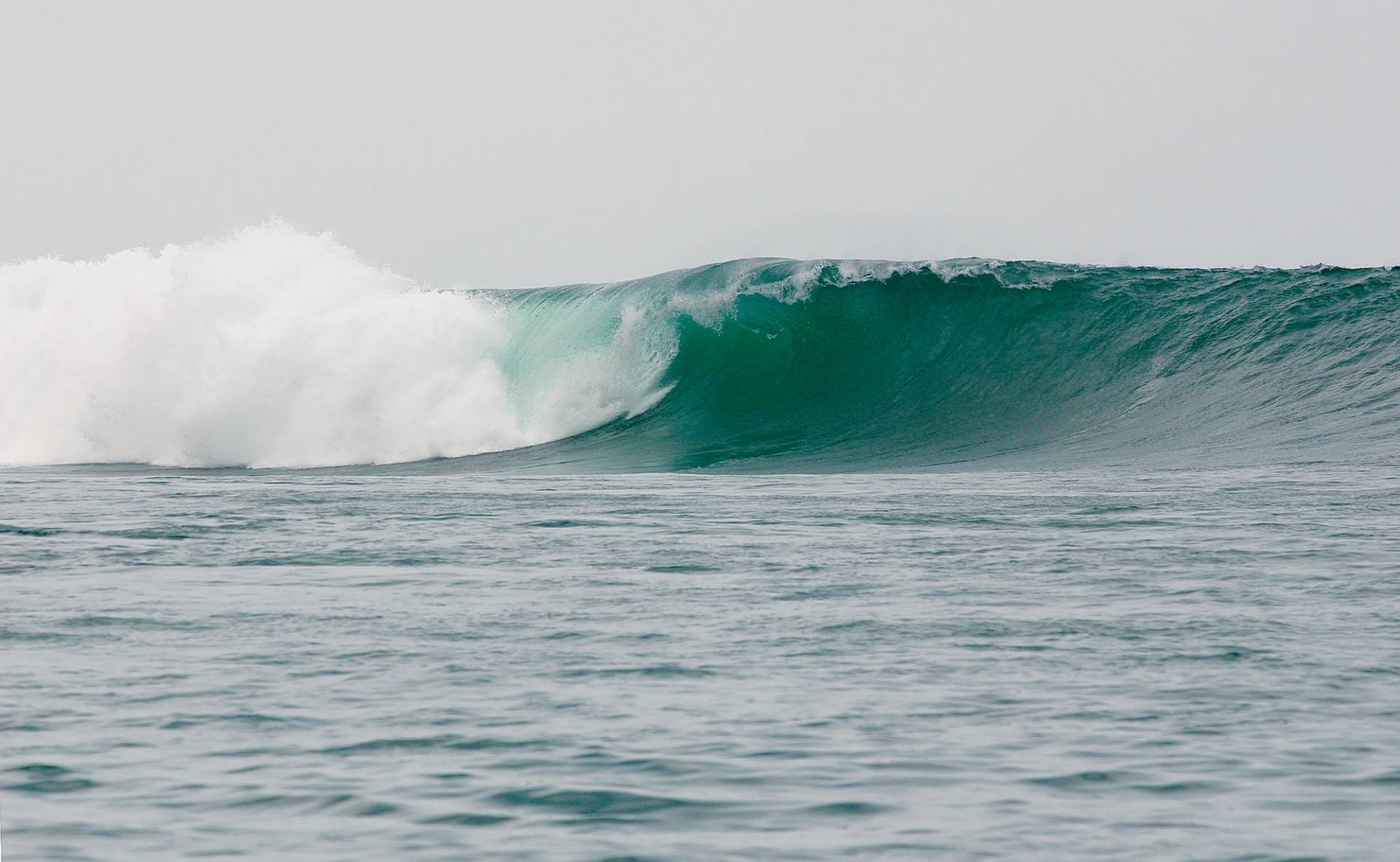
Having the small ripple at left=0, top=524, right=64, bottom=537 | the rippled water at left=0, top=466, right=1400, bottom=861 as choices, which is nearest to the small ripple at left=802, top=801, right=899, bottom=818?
the rippled water at left=0, top=466, right=1400, bottom=861

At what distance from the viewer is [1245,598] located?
21.9 ft

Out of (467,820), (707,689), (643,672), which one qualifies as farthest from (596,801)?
(643,672)

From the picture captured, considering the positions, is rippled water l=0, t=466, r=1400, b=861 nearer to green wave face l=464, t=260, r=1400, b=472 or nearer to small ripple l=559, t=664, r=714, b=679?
small ripple l=559, t=664, r=714, b=679

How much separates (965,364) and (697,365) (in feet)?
11.9

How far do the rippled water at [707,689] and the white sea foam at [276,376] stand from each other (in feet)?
36.0

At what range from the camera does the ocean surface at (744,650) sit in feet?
12.8

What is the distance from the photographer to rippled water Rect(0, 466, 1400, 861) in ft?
12.7

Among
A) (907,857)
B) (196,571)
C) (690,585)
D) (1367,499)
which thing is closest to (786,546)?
(690,585)

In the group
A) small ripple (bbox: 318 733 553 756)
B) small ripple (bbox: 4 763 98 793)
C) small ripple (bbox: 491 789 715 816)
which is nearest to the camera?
small ripple (bbox: 491 789 715 816)

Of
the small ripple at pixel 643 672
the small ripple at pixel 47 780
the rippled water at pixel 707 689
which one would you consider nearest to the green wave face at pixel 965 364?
the rippled water at pixel 707 689

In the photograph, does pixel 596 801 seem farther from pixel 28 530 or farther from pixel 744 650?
pixel 28 530

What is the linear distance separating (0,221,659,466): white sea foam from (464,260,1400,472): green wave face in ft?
1.94

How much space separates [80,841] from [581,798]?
3.88ft

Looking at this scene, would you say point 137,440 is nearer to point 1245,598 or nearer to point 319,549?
point 319,549
